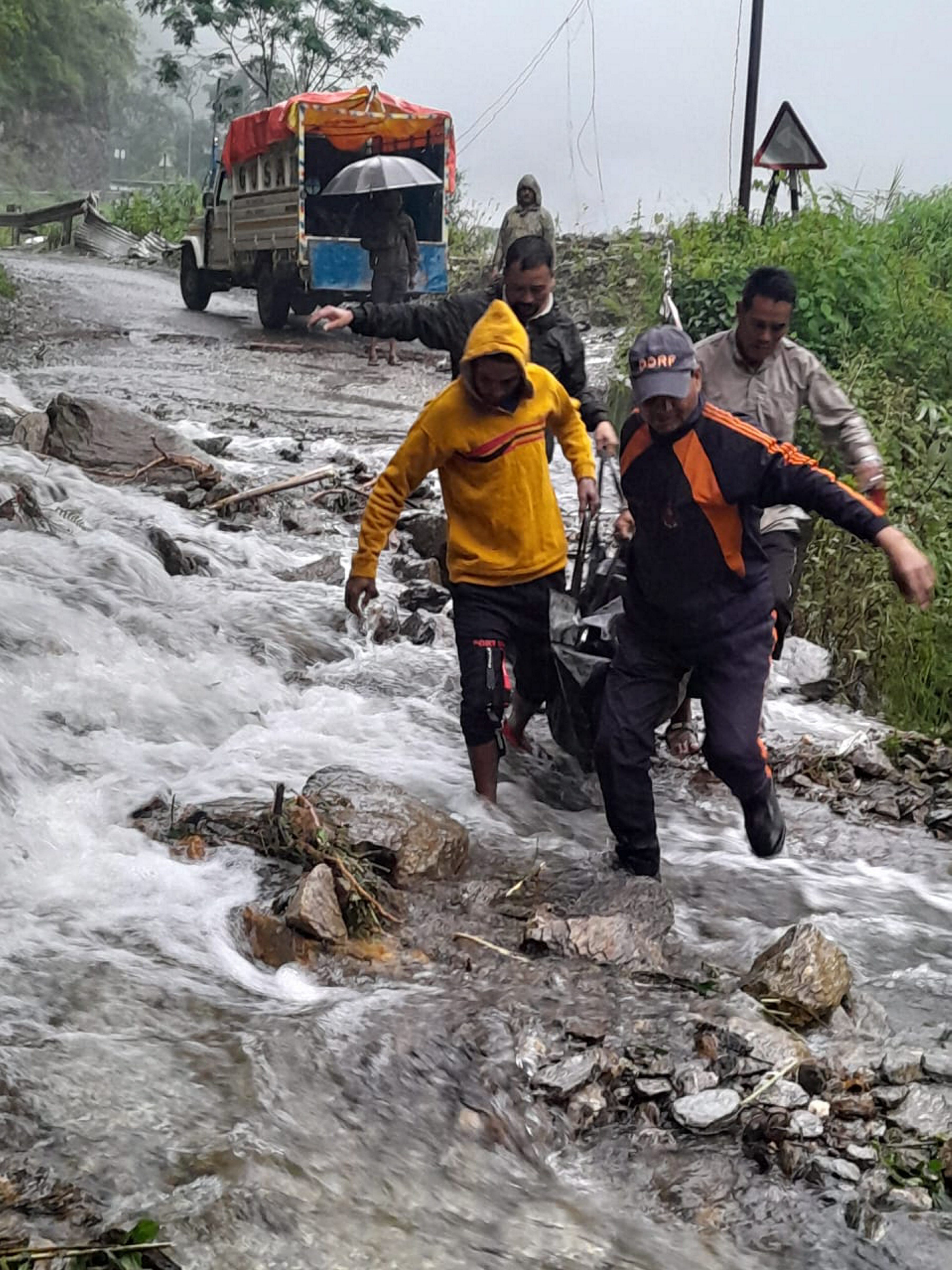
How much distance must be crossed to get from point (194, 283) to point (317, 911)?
1811cm

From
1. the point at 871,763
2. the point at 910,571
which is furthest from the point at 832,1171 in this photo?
the point at 871,763

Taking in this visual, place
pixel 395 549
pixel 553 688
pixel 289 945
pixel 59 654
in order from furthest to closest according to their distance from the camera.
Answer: pixel 395 549 → pixel 59 654 → pixel 553 688 → pixel 289 945

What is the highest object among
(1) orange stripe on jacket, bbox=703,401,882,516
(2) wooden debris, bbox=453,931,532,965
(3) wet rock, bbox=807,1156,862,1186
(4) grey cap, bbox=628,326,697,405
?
(4) grey cap, bbox=628,326,697,405

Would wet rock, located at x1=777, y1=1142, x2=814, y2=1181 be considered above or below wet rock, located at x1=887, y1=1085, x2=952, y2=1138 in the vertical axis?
below

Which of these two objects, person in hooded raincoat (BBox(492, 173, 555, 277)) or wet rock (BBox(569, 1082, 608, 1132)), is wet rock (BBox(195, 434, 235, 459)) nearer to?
person in hooded raincoat (BBox(492, 173, 555, 277))

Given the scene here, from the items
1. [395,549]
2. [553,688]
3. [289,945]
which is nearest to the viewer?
[289,945]

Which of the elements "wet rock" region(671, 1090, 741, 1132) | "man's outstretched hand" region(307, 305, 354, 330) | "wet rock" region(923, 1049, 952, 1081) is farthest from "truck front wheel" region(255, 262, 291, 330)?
"wet rock" region(671, 1090, 741, 1132)

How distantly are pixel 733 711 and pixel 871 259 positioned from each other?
745cm

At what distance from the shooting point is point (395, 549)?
8906 mm

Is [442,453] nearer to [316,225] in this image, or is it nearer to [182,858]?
[182,858]

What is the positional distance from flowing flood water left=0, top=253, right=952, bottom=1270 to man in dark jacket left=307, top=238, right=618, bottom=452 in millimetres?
1569

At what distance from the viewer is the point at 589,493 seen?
5008mm

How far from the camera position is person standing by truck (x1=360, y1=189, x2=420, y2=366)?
51.8 ft

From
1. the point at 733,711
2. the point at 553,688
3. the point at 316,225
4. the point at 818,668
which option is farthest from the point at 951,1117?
the point at 316,225
